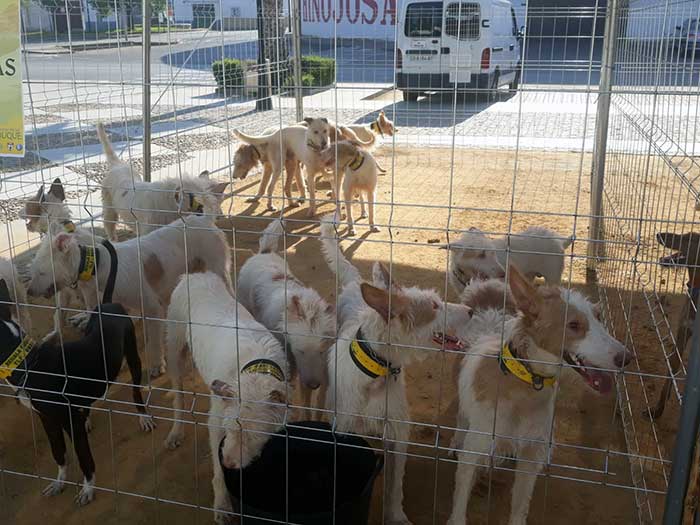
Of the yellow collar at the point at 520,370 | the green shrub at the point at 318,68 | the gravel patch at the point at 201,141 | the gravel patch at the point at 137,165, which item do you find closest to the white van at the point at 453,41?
the green shrub at the point at 318,68

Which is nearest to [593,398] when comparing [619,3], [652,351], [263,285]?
[652,351]

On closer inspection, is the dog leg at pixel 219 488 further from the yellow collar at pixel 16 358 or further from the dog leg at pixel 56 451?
the yellow collar at pixel 16 358

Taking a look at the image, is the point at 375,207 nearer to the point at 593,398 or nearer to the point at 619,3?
the point at 619,3

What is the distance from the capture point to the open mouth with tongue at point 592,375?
8.04 feet

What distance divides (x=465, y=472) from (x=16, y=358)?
203cm

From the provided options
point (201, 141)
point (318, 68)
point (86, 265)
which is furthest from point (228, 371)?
point (318, 68)

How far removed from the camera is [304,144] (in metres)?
8.40

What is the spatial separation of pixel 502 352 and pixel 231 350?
1269mm

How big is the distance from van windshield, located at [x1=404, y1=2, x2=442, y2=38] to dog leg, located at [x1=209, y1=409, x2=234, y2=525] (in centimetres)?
685

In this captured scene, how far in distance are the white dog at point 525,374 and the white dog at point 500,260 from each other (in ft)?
4.54

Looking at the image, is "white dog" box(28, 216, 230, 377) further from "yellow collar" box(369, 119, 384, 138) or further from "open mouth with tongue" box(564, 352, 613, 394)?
"yellow collar" box(369, 119, 384, 138)

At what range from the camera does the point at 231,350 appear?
311 cm

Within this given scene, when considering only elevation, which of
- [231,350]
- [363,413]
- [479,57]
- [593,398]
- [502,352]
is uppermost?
[479,57]

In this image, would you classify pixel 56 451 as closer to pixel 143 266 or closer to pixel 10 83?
pixel 143 266
